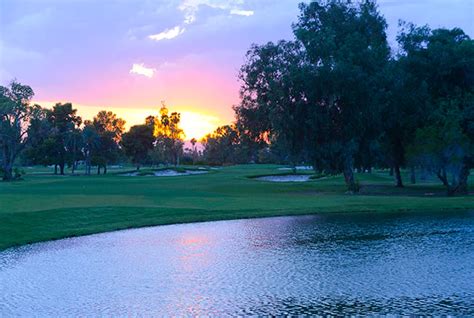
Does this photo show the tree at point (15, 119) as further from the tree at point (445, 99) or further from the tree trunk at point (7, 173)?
the tree at point (445, 99)

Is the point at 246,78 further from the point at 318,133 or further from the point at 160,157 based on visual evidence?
the point at 160,157

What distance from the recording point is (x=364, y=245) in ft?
68.5

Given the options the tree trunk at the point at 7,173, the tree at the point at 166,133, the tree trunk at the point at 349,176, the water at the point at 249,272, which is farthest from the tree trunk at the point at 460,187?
the tree at the point at 166,133

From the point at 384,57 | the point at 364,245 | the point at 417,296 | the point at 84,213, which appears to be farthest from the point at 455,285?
the point at 384,57

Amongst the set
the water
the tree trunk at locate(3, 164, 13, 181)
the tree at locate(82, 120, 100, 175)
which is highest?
the tree at locate(82, 120, 100, 175)

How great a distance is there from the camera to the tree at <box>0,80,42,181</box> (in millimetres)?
94250

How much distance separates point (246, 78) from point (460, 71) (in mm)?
19754

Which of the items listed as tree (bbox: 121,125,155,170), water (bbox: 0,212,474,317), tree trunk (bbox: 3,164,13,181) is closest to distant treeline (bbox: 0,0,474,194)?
water (bbox: 0,212,474,317)

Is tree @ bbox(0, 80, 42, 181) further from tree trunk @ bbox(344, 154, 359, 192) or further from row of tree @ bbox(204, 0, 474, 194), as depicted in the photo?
tree trunk @ bbox(344, 154, 359, 192)

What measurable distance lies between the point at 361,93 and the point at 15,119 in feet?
227

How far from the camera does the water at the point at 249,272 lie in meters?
12.8

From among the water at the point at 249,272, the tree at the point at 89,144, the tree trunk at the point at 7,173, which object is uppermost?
the tree at the point at 89,144

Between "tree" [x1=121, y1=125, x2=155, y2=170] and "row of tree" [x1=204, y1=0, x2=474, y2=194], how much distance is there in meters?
93.3

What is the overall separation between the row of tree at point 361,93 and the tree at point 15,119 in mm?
55732
